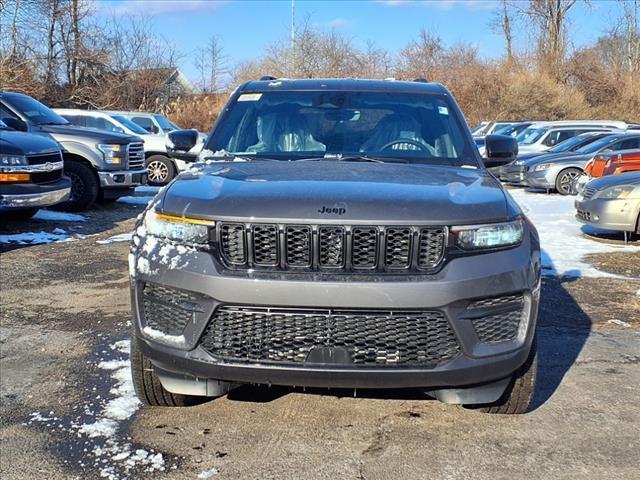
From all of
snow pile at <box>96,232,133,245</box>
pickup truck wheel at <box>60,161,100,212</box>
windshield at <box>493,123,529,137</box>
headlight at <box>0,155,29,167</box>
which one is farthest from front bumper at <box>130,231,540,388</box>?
windshield at <box>493,123,529,137</box>

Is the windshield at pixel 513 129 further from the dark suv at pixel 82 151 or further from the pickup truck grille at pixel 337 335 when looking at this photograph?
the pickup truck grille at pixel 337 335

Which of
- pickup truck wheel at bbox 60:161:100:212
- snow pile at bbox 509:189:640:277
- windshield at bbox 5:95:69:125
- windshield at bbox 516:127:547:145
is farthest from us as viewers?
windshield at bbox 516:127:547:145

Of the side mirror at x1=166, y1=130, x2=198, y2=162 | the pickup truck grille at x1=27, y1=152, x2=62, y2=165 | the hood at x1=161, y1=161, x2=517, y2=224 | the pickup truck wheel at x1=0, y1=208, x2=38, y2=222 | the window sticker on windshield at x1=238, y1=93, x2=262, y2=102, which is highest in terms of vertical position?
the window sticker on windshield at x1=238, y1=93, x2=262, y2=102

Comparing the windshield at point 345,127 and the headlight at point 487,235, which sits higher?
the windshield at point 345,127

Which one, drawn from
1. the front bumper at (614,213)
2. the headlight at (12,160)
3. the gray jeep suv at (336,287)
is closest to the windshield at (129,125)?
the headlight at (12,160)

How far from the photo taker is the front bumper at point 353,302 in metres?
2.93

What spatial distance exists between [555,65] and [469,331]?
145 feet

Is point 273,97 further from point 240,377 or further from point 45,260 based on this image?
point 45,260

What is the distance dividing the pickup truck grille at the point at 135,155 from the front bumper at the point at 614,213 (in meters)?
8.05

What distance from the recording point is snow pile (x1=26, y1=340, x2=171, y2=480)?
3.12 meters

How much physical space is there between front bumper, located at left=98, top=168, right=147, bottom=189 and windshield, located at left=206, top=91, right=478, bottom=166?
8191 millimetres

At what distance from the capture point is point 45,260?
7.88 metres

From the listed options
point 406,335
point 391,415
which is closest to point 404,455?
point 391,415

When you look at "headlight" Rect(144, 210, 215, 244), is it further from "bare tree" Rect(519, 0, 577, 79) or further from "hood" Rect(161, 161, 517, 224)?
"bare tree" Rect(519, 0, 577, 79)
